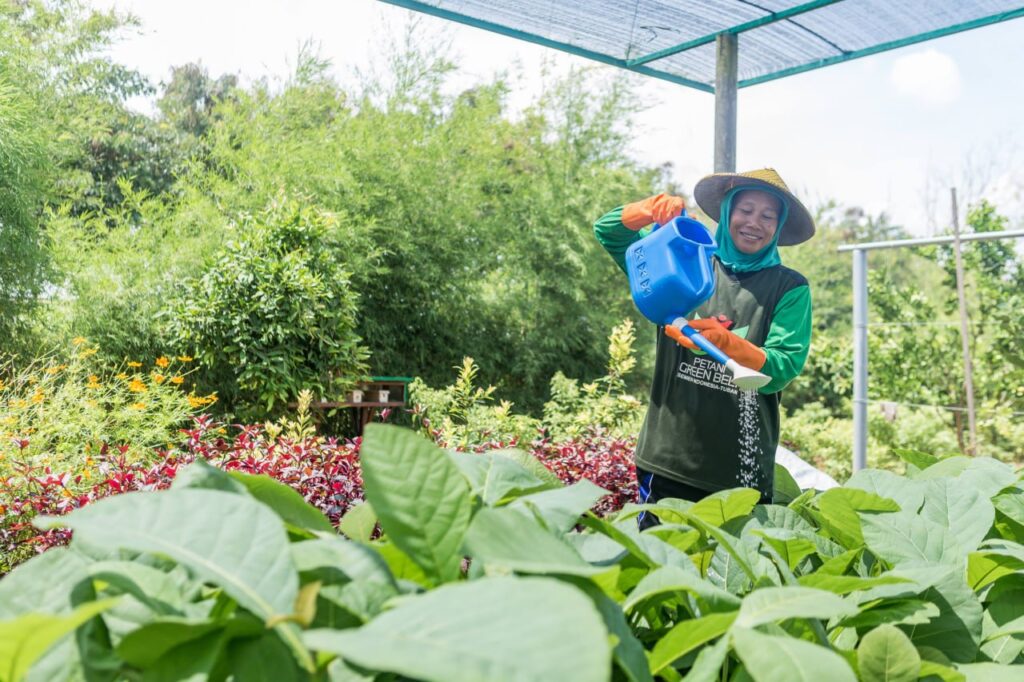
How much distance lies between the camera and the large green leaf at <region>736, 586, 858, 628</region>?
576 mm

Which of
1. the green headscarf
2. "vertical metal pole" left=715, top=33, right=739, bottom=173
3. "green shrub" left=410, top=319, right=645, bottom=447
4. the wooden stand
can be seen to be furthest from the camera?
the wooden stand

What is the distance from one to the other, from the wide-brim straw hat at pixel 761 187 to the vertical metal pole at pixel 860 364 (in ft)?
7.37

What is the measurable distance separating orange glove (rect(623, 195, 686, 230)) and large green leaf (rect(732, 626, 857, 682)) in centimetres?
175

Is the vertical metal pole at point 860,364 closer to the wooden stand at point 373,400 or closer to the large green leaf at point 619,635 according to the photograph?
the wooden stand at point 373,400

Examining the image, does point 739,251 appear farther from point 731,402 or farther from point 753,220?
point 731,402

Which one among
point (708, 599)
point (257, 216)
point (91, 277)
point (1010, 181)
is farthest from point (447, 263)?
point (1010, 181)

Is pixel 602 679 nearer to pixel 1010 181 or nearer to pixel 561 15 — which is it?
pixel 561 15

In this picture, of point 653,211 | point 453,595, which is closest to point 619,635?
point 453,595

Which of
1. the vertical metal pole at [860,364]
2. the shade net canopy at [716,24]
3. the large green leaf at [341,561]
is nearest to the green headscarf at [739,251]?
the shade net canopy at [716,24]

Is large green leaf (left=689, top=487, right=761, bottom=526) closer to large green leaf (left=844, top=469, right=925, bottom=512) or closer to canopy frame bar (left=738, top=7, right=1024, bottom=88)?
large green leaf (left=844, top=469, right=925, bottom=512)

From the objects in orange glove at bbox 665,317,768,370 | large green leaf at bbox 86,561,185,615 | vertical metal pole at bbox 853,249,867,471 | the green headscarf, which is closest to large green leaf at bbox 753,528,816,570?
large green leaf at bbox 86,561,185,615

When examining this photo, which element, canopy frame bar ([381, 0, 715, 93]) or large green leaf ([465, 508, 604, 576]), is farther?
canopy frame bar ([381, 0, 715, 93])

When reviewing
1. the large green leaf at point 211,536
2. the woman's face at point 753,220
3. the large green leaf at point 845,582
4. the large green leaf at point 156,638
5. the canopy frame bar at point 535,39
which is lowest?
the large green leaf at point 845,582

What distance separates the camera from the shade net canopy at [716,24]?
127 inches
